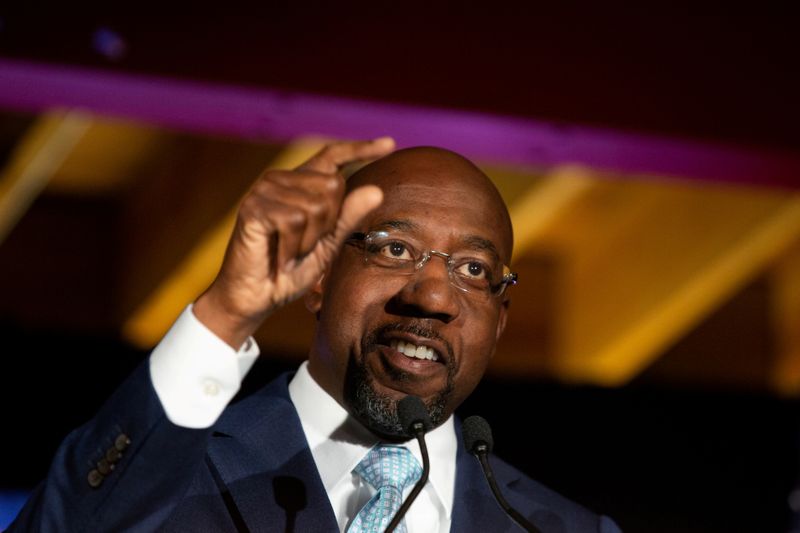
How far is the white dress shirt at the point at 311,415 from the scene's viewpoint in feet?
4.29

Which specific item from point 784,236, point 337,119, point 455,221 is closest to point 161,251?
point 337,119

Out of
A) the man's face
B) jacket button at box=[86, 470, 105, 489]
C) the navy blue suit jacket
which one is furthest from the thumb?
the man's face

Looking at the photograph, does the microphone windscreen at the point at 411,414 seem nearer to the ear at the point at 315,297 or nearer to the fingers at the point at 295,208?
the fingers at the point at 295,208

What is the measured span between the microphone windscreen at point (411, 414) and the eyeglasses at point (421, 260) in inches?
13.5

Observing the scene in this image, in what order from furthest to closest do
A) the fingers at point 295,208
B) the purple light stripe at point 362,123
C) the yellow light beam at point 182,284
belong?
the yellow light beam at point 182,284 → the purple light stripe at point 362,123 → the fingers at point 295,208

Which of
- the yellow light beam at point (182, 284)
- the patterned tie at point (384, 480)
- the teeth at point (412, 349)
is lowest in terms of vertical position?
the yellow light beam at point (182, 284)

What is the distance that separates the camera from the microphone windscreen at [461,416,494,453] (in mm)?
1539

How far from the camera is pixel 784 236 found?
5863 mm

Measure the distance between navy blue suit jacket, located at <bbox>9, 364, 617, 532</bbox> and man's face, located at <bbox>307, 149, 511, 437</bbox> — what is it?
0.13m

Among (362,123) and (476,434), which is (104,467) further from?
(362,123)

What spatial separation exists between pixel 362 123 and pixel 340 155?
6.22 feet

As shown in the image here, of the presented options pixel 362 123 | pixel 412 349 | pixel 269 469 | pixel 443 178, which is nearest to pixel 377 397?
pixel 412 349

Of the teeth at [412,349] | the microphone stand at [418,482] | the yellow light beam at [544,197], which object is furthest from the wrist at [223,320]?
the yellow light beam at [544,197]

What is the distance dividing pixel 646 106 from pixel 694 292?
2.87 m
